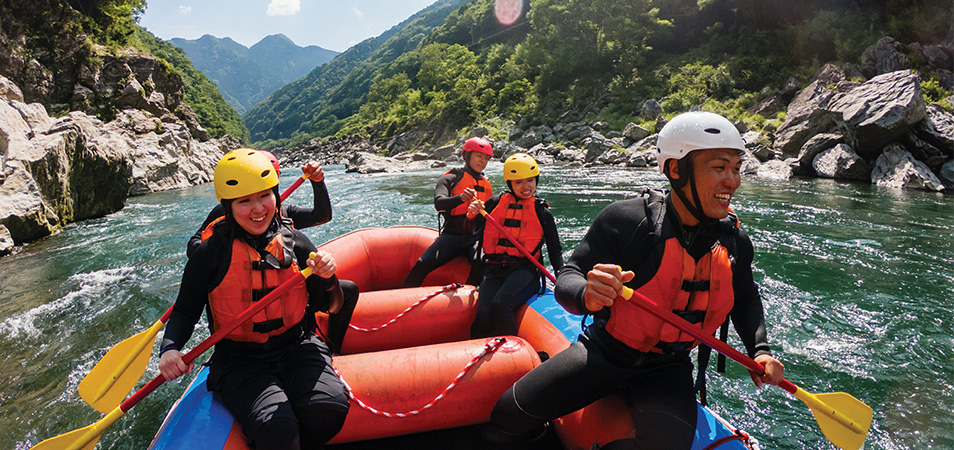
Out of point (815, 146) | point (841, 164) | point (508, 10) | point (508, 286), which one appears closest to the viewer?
point (508, 286)

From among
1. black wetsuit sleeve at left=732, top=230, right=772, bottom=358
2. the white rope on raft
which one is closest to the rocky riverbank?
the white rope on raft

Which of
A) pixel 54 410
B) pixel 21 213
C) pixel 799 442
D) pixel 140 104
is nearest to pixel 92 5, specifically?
pixel 140 104

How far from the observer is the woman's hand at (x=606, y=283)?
163 cm

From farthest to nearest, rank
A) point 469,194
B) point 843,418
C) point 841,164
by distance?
point 841,164 → point 469,194 → point 843,418

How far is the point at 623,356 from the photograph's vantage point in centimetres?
191

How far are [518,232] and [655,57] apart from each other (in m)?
38.4

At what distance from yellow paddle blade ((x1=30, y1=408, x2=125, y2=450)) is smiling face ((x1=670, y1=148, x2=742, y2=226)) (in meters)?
2.77

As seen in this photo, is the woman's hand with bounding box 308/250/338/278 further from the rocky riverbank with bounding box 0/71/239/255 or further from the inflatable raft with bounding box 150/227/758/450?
the rocky riverbank with bounding box 0/71/239/255

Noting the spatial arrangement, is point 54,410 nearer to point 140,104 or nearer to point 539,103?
point 140,104

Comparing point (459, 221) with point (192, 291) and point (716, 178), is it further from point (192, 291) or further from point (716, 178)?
point (716, 178)

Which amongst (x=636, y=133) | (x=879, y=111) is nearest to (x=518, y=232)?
(x=879, y=111)

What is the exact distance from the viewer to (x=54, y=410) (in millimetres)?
3188

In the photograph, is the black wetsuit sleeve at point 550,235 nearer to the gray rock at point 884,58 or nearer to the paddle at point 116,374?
the paddle at point 116,374

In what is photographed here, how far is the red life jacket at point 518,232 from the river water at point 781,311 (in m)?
1.86
